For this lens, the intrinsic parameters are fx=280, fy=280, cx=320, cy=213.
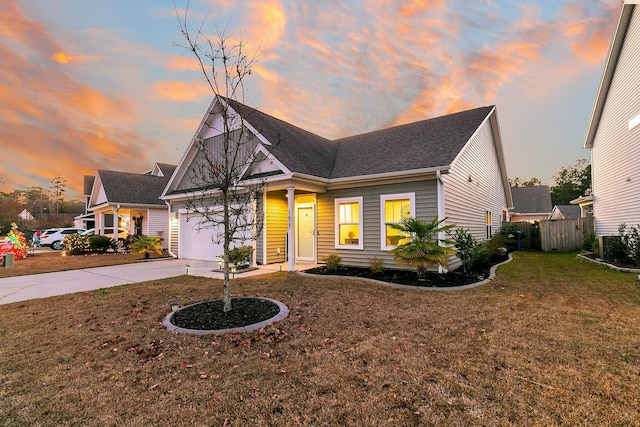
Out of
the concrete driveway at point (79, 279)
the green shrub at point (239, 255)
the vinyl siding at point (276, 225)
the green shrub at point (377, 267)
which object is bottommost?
the concrete driveway at point (79, 279)

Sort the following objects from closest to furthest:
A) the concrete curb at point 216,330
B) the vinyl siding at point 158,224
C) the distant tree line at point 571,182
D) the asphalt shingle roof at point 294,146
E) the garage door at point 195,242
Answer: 1. the concrete curb at point 216,330
2. the asphalt shingle roof at point 294,146
3. the garage door at point 195,242
4. the vinyl siding at point 158,224
5. the distant tree line at point 571,182

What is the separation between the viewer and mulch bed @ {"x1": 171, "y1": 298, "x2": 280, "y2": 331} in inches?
167

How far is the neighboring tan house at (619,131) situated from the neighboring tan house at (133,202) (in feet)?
80.1

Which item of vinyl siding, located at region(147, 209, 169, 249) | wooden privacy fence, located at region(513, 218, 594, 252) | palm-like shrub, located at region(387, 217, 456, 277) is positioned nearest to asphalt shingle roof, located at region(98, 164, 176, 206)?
vinyl siding, located at region(147, 209, 169, 249)

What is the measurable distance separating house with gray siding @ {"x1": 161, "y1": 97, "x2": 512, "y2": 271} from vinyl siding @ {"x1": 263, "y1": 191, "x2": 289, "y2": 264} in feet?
0.13

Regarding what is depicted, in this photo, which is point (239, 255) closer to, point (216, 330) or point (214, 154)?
point (214, 154)

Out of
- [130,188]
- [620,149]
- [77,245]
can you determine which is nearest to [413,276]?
[620,149]

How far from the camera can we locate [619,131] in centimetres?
1162

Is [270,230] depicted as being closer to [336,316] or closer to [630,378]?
[336,316]

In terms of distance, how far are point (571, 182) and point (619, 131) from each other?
1759 inches

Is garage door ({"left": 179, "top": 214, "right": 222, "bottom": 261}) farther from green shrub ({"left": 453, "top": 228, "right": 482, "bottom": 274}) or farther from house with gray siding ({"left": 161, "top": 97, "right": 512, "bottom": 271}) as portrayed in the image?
green shrub ({"left": 453, "top": 228, "right": 482, "bottom": 274})

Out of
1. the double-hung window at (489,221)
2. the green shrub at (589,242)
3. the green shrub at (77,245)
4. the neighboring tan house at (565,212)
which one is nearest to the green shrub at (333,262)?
the double-hung window at (489,221)

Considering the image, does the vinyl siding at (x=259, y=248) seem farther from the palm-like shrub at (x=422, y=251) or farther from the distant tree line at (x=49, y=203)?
the distant tree line at (x=49, y=203)

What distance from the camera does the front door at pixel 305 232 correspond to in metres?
10.6
